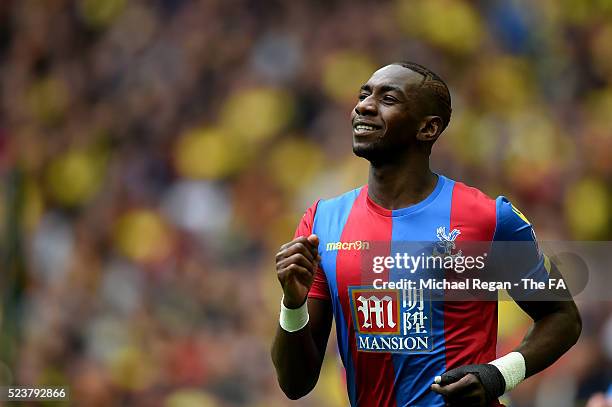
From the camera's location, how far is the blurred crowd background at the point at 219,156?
7.44 m

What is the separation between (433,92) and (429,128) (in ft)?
0.44

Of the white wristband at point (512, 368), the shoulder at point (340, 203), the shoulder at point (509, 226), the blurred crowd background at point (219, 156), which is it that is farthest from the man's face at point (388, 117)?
the blurred crowd background at point (219, 156)

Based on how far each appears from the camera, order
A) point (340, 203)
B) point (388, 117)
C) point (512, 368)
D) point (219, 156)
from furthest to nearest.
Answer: point (219, 156) → point (340, 203) → point (388, 117) → point (512, 368)

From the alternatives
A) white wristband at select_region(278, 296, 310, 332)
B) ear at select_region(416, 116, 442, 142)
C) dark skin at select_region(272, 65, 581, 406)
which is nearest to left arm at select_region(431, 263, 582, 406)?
dark skin at select_region(272, 65, 581, 406)

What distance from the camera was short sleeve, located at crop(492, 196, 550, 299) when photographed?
3562mm

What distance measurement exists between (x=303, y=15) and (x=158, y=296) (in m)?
2.56

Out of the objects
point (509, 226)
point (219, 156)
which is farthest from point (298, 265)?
point (219, 156)

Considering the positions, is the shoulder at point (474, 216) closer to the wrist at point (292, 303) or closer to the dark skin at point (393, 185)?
the dark skin at point (393, 185)

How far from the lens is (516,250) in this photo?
11.8 feet

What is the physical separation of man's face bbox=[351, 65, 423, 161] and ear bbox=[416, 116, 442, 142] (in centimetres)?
2

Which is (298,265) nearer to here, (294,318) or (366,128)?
(294,318)

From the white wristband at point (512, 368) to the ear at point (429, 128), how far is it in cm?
85

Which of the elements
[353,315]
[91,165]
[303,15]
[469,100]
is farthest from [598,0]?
[353,315]

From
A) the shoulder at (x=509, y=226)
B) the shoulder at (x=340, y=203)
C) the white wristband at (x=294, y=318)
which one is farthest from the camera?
the shoulder at (x=340, y=203)
